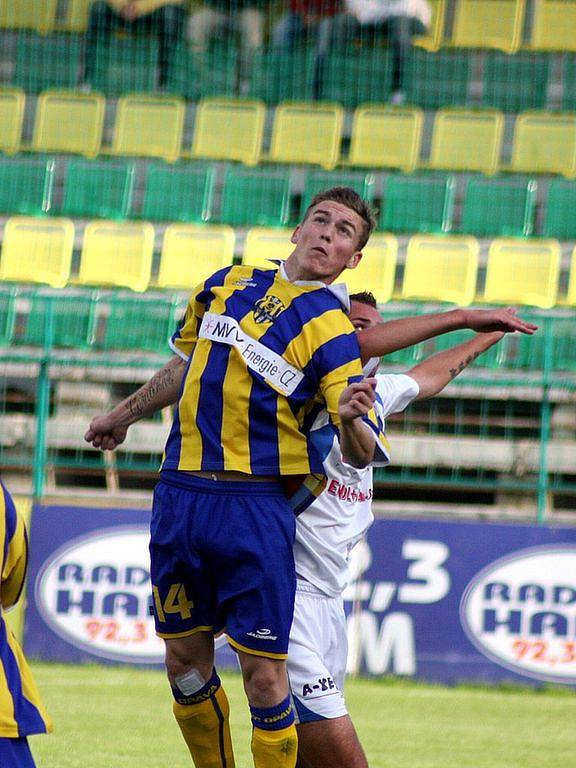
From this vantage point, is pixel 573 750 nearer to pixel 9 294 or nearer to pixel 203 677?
pixel 203 677

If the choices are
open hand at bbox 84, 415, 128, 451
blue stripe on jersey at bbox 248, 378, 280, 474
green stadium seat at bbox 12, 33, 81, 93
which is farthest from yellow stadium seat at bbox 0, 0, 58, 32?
blue stripe on jersey at bbox 248, 378, 280, 474

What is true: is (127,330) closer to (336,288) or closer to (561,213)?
(561,213)

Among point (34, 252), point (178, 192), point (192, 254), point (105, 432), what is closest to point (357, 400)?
point (105, 432)

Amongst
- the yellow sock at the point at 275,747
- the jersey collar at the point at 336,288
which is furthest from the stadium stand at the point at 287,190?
the yellow sock at the point at 275,747

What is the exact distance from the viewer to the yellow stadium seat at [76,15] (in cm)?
1636

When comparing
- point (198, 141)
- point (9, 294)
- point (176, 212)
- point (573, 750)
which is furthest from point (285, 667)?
point (198, 141)

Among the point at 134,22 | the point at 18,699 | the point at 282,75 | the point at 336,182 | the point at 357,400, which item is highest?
the point at 134,22

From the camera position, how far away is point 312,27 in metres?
15.4

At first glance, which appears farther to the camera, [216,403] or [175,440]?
[175,440]

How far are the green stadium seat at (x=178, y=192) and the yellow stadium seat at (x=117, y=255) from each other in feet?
2.64

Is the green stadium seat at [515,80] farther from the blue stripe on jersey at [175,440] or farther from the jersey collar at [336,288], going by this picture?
the blue stripe on jersey at [175,440]

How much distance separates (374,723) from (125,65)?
1062 centimetres

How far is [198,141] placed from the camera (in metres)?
14.7

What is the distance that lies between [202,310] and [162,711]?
3.77m
